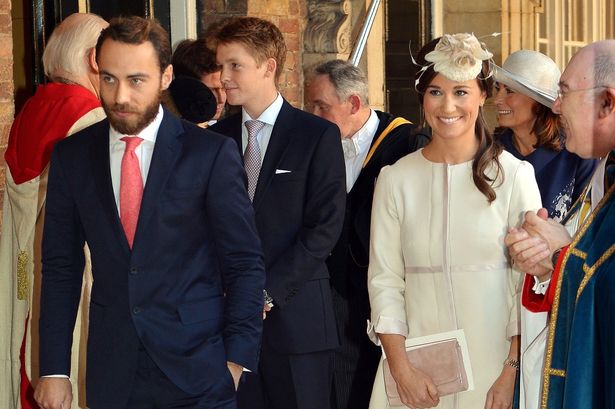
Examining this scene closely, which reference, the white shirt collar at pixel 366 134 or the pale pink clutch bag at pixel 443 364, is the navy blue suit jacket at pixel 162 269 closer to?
the pale pink clutch bag at pixel 443 364

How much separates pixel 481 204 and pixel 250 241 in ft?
2.50

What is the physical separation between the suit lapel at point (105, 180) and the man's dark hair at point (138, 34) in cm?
25

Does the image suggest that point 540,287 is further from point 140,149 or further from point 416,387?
point 140,149

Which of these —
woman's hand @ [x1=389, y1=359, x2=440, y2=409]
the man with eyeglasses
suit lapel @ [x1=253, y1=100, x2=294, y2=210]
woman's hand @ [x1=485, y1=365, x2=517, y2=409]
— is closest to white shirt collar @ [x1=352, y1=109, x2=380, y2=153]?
suit lapel @ [x1=253, y1=100, x2=294, y2=210]

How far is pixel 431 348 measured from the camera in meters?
3.85

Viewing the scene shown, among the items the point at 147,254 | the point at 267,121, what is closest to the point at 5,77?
the point at 267,121

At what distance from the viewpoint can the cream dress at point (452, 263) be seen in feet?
12.5

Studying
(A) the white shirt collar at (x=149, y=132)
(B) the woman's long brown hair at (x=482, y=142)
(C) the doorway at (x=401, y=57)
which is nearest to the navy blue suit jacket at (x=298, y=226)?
(B) the woman's long brown hair at (x=482, y=142)

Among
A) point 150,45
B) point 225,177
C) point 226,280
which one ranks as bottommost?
point 226,280

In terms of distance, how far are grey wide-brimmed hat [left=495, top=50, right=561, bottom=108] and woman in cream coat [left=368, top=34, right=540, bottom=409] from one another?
943 millimetres

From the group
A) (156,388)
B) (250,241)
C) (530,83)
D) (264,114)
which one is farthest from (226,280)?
(530,83)

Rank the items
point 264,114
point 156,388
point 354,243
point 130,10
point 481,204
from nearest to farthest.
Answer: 1. point 156,388
2. point 481,204
3. point 264,114
4. point 354,243
5. point 130,10

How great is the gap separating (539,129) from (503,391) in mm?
1454

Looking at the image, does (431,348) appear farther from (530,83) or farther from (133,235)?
(530,83)
